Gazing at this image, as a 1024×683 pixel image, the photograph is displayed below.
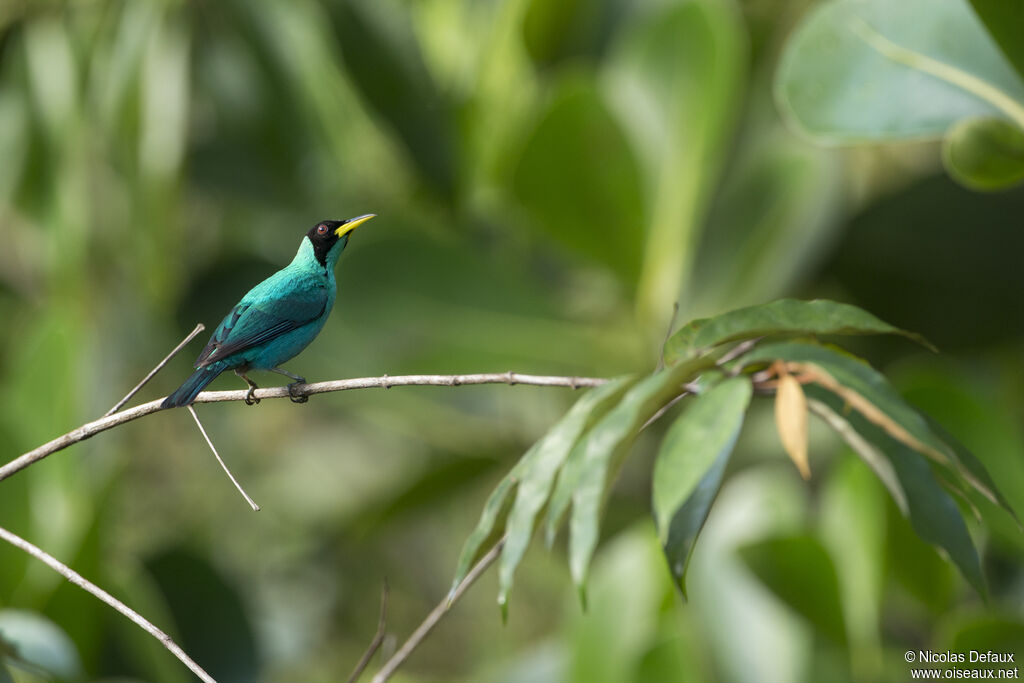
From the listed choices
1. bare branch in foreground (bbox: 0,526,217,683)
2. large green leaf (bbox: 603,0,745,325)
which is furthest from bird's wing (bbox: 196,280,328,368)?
large green leaf (bbox: 603,0,745,325)

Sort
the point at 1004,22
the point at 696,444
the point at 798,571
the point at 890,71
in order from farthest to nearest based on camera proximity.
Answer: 1. the point at 798,571
2. the point at 890,71
3. the point at 1004,22
4. the point at 696,444

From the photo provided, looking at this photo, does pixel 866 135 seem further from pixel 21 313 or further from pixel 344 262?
pixel 21 313

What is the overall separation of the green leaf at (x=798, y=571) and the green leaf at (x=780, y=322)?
761 mm

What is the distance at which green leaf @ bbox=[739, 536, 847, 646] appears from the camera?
4.46 feet

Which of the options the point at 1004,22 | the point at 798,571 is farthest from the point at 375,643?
the point at 1004,22

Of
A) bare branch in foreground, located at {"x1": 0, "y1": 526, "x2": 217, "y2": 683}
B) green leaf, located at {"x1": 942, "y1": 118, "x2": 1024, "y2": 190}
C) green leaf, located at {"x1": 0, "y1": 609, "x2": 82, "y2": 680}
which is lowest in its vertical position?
bare branch in foreground, located at {"x1": 0, "y1": 526, "x2": 217, "y2": 683}

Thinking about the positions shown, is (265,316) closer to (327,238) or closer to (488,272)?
(327,238)

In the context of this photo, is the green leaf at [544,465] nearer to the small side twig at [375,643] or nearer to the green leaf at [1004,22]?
the small side twig at [375,643]

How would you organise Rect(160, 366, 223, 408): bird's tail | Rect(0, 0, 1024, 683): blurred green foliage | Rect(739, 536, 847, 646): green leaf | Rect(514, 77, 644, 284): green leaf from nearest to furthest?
1. Rect(160, 366, 223, 408): bird's tail
2. Rect(739, 536, 847, 646): green leaf
3. Rect(0, 0, 1024, 683): blurred green foliage
4. Rect(514, 77, 644, 284): green leaf

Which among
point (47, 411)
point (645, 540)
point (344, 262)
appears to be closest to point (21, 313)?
point (47, 411)

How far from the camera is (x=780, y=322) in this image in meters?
0.64

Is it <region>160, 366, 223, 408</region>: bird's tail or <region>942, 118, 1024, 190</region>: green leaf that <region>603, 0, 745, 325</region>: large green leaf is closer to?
<region>942, 118, 1024, 190</region>: green leaf

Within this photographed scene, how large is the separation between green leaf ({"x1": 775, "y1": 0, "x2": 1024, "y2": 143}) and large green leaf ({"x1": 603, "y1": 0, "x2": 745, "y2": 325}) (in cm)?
40

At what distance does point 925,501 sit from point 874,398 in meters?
0.10
